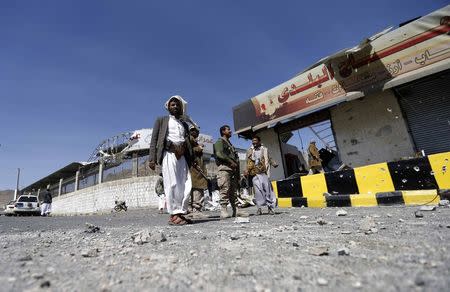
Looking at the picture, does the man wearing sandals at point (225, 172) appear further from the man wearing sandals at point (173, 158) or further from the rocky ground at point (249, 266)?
the rocky ground at point (249, 266)

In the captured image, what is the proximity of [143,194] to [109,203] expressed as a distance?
3698mm

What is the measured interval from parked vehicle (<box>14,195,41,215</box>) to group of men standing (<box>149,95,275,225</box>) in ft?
69.3

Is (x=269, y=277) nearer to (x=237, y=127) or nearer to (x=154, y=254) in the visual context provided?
(x=154, y=254)

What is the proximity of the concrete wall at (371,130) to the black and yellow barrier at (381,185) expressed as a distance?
8.71 ft

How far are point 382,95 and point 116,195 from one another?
16434 millimetres

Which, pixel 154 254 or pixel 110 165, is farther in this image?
pixel 110 165

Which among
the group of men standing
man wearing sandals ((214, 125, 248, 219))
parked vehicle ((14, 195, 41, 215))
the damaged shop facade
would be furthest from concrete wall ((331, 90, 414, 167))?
parked vehicle ((14, 195, 41, 215))

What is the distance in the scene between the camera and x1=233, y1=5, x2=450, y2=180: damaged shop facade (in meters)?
6.99

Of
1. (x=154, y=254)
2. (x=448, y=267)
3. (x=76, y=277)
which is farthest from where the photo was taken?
(x=154, y=254)

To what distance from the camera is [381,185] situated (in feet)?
18.5

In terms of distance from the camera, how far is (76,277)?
1.24 metres

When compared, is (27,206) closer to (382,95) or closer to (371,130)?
(371,130)

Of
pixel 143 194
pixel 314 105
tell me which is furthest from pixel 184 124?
pixel 143 194

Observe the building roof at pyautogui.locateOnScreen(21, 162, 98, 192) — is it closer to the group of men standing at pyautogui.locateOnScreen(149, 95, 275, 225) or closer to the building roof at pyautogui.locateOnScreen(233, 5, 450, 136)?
the building roof at pyautogui.locateOnScreen(233, 5, 450, 136)
